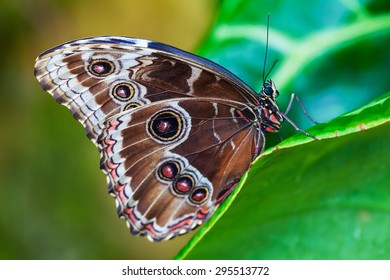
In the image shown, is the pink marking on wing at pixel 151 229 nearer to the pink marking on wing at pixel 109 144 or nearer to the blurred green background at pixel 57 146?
the pink marking on wing at pixel 109 144

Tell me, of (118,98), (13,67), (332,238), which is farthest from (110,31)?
(332,238)

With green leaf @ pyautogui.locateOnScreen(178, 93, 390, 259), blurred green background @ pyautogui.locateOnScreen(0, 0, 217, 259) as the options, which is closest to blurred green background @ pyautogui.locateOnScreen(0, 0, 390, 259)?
blurred green background @ pyautogui.locateOnScreen(0, 0, 217, 259)

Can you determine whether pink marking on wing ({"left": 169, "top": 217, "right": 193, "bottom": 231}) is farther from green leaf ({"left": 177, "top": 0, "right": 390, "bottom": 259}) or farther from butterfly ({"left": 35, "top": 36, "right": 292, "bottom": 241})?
green leaf ({"left": 177, "top": 0, "right": 390, "bottom": 259})

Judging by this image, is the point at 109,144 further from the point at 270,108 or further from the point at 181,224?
the point at 270,108

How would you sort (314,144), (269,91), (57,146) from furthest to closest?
(57,146), (269,91), (314,144)

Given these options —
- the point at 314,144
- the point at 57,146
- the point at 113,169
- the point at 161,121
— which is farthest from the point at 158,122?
the point at 57,146

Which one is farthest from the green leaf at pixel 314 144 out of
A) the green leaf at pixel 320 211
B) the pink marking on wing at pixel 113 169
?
the pink marking on wing at pixel 113 169
